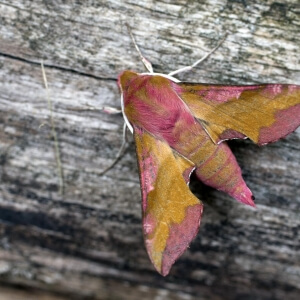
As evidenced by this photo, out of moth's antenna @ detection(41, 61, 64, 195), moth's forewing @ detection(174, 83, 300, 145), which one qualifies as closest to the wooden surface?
moth's antenna @ detection(41, 61, 64, 195)

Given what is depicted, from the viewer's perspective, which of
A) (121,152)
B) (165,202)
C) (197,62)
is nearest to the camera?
(165,202)

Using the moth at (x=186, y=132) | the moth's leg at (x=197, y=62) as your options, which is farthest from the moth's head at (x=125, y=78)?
the moth's leg at (x=197, y=62)

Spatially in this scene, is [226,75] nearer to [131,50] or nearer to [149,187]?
[131,50]

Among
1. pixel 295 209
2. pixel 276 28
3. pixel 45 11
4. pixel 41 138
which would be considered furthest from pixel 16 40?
pixel 295 209

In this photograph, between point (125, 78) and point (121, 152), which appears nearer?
point (125, 78)

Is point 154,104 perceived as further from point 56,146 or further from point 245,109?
point 56,146

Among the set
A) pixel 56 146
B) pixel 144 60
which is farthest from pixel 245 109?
pixel 56 146

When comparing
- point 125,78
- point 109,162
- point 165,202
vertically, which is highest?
point 125,78
